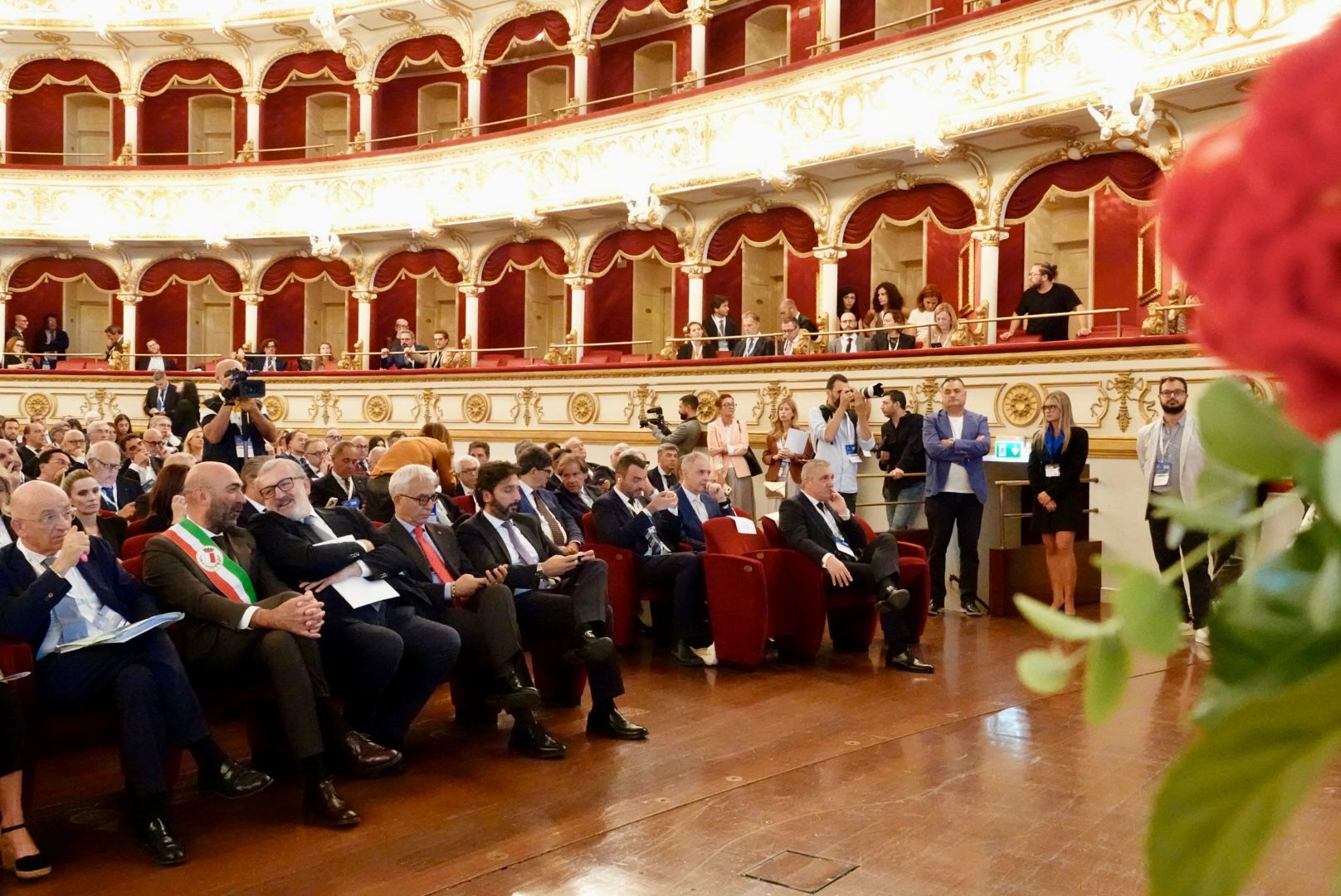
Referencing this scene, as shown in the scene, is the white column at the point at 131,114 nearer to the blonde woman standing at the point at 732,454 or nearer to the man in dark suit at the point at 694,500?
the blonde woman standing at the point at 732,454

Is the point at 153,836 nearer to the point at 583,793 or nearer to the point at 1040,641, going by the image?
the point at 583,793

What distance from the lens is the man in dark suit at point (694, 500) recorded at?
6.62 m

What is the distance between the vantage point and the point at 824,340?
12.4 metres

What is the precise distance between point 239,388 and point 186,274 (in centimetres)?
1325

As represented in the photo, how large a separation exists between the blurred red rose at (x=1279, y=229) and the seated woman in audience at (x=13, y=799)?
3.56m

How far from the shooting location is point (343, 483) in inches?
281

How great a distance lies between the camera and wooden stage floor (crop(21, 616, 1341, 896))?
10.5 ft

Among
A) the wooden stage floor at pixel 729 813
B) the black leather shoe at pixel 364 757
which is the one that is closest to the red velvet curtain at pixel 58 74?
the wooden stage floor at pixel 729 813

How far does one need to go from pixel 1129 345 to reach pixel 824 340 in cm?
432

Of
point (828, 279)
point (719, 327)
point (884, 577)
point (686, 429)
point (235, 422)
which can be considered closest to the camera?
point (884, 577)

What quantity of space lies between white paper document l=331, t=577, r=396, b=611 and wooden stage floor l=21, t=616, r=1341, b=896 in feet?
1.98

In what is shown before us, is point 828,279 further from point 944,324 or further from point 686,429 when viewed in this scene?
point 686,429

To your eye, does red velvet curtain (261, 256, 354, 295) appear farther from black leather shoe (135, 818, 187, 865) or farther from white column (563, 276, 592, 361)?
black leather shoe (135, 818, 187, 865)

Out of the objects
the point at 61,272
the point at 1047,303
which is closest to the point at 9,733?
the point at 1047,303
